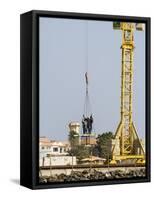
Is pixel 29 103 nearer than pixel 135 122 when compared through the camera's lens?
Yes

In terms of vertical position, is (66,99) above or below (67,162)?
above

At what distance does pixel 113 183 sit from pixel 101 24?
200 cm

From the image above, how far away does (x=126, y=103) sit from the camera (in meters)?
9.90

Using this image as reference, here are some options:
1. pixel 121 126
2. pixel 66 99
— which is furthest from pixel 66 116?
pixel 121 126

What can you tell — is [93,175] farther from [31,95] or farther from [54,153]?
[31,95]

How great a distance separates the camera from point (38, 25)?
9242mm

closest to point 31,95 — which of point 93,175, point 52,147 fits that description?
point 52,147

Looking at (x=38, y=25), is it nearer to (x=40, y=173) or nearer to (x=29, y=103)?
(x=29, y=103)

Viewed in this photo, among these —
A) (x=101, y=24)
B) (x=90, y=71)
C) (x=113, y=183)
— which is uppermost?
(x=101, y=24)

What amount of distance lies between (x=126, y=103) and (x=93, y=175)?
40.0 inches

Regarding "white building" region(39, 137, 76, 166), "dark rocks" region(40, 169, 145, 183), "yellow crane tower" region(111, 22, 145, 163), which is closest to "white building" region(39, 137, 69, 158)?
"white building" region(39, 137, 76, 166)

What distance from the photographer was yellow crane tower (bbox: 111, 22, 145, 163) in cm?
986

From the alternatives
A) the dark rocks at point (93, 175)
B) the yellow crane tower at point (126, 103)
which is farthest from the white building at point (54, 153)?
the yellow crane tower at point (126, 103)

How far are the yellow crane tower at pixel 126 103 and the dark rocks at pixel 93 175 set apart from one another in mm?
169
